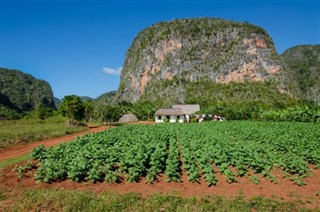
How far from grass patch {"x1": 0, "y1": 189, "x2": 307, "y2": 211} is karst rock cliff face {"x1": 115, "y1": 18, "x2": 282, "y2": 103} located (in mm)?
104075

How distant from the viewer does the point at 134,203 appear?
8.54m

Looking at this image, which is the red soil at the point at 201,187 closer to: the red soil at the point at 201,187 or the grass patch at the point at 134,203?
the red soil at the point at 201,187

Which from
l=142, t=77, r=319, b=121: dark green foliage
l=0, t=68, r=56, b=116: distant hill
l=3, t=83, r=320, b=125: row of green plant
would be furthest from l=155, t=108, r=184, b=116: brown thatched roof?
l=0, t=68, r=56, b=116: distant hill

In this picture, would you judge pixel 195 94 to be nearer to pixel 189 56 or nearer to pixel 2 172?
pixel 189 56

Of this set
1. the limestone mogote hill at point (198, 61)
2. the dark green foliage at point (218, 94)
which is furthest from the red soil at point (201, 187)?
the limestone mogote hill at point (198, 61)

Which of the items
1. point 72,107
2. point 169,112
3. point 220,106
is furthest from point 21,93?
point 220,106

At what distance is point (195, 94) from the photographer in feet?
370

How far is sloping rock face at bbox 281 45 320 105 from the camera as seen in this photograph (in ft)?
382

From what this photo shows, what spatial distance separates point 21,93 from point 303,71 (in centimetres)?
14284

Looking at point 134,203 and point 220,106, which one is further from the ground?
point 220,106

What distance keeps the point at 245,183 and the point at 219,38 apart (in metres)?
125

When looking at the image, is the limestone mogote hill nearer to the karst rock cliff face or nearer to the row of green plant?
the karst rock cliff face

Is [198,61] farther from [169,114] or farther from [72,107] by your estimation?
[72,107]

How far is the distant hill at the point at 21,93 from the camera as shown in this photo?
11662cm
